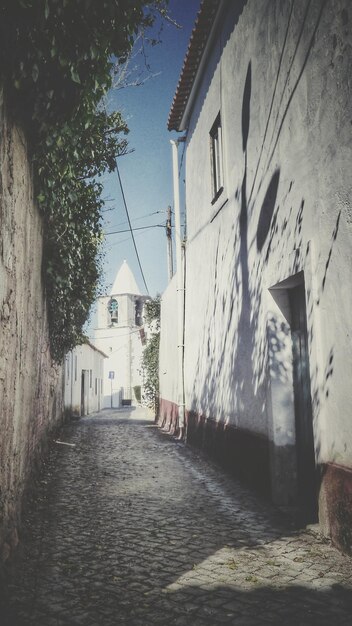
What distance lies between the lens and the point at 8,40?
3.12 metres

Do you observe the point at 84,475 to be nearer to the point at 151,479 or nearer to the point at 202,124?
the point at 151,479

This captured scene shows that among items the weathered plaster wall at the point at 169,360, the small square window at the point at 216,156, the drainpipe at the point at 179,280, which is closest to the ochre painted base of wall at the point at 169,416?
the weathered plaster wall at the point at 169,360

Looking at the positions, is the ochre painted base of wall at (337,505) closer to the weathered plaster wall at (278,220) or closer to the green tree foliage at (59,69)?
the weathered plaster wall at (278,220)

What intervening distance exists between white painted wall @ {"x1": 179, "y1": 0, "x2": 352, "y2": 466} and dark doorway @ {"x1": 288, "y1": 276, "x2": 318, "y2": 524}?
12 cm

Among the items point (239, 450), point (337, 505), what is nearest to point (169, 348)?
point (239, 450)

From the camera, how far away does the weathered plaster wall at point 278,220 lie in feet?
12.7

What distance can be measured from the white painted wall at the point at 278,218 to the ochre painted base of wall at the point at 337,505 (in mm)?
138

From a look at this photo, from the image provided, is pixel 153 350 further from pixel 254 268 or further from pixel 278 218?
pixel 278 218

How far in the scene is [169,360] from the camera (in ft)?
48.9

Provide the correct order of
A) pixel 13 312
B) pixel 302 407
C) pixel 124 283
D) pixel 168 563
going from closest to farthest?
pixel 168 563
pixel 13 312
pixel 302 407
pixel 124 283

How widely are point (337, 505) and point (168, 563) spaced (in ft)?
4.95

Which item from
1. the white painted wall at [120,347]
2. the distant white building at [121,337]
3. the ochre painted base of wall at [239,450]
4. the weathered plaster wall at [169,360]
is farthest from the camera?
the distant white building at [121,337]

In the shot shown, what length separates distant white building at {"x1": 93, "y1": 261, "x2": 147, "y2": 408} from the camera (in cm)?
5172

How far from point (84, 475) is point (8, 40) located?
5984 millimetres
